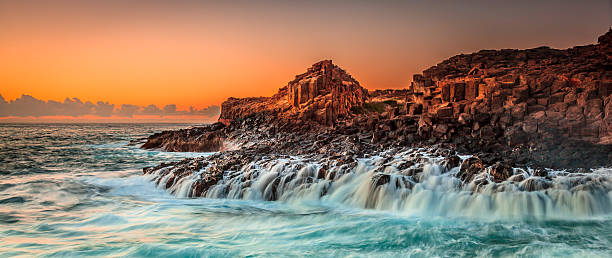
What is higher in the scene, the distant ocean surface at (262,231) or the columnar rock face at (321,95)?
the columnar rock face at (321,95)

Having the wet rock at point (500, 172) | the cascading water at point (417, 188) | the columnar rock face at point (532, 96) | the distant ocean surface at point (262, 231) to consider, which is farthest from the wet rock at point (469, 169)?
the columnar rock face at point (532, 96)

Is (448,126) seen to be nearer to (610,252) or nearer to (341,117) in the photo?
(610,252)

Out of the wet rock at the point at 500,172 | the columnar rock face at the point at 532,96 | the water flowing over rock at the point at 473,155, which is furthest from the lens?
the columnar rock face at the point at 532,96

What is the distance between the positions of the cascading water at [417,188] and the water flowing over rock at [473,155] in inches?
1.3

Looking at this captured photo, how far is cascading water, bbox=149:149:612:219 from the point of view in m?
9.70

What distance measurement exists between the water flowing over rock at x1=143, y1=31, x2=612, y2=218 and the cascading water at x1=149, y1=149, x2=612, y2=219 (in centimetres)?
3

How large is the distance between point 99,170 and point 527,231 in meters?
22.7

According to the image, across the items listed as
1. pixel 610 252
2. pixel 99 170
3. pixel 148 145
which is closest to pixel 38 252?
pixel 610 252

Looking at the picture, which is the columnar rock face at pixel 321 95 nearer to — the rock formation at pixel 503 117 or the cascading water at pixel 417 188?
the rock formation at pixel 503 117

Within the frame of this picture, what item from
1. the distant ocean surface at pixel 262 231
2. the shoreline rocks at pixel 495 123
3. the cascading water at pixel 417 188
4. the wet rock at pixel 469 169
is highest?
the shoreline rocks at pixel 495 123

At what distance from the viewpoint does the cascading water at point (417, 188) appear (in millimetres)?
9703

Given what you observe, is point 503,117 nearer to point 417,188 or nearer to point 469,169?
point 469,169

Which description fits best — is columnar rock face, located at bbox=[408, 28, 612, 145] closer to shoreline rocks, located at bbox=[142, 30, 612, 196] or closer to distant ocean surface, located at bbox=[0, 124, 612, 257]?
shoreline rocks, located at bbox=[142, 30, 612, 196]

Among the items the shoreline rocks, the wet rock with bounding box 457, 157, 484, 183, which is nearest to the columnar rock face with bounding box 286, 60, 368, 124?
the shoreline rocks
